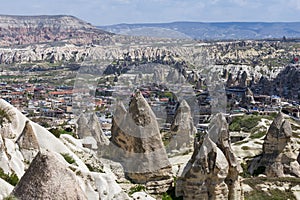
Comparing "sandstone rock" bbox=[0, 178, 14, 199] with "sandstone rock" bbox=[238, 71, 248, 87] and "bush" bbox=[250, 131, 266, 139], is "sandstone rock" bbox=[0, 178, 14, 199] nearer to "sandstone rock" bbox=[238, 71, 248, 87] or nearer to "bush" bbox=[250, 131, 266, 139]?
"bush" bbox=[250, 131, 266, 139]

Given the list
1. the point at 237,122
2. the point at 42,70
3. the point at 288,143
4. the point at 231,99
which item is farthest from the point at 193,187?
the point at 42,70

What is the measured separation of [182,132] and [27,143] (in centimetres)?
1587

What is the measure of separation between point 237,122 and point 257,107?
1364cm

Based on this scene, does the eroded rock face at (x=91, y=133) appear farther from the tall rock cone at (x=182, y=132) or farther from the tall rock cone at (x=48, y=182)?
the tall rock cone at (x=48, y=182)

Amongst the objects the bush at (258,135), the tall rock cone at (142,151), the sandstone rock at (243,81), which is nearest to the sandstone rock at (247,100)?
the sandstone rock at (243,81)

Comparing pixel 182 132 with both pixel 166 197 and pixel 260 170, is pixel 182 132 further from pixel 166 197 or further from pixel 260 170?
pixel 166 197

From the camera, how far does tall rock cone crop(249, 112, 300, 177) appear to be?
23.8 metres

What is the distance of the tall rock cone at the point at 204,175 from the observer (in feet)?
49.9

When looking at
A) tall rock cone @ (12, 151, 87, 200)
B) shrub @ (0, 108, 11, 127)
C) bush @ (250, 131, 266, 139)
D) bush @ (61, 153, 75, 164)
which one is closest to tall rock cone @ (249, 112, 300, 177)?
bush @ (250, 131, 266, 139)

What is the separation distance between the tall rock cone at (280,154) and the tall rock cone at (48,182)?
17784 mm

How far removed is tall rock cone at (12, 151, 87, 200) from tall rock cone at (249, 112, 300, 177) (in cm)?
1778

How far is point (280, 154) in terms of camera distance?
24188mm

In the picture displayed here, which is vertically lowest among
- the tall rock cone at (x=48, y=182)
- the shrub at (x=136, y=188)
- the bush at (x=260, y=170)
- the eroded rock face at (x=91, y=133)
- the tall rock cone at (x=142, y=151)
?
the bush at (x=260, y=170)

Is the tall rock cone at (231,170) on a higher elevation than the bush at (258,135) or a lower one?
higher
